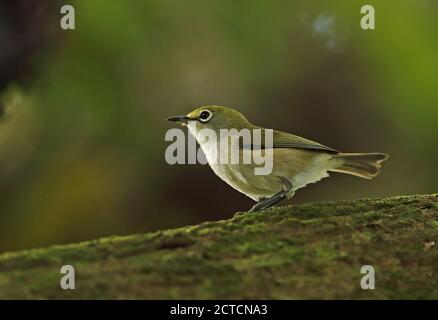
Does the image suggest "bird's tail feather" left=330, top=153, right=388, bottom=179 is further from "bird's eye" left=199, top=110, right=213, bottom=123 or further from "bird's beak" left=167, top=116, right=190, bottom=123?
"bird's beak" left=167, top=116, right=190, bottom=123

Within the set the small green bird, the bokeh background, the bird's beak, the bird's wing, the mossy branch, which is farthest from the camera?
the bokeh background

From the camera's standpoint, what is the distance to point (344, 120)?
288 inches

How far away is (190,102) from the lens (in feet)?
24.5

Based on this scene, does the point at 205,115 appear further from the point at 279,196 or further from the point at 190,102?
the point at 190,102

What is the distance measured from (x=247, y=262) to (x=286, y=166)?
1.94 meters

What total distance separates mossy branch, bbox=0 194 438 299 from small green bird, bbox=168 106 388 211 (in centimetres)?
131

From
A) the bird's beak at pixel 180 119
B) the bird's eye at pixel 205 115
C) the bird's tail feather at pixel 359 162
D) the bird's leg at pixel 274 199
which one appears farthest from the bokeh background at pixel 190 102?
the bird's leg at pixel 274 199

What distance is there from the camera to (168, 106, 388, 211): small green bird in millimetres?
4508

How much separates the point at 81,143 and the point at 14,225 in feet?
3.81

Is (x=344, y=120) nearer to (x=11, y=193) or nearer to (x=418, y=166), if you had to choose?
(x=418, y=166)

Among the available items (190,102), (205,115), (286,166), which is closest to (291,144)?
(286,166)

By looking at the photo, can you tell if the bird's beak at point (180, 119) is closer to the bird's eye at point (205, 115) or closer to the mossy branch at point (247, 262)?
the bird's eye at point (205, 115)

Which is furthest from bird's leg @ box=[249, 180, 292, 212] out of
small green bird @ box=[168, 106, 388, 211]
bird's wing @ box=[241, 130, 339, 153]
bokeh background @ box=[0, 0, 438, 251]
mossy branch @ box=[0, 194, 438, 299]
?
bokeh background @ box=[0, 0, 438, 251]

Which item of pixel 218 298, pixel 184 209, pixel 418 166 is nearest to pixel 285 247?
pixel 218 298
